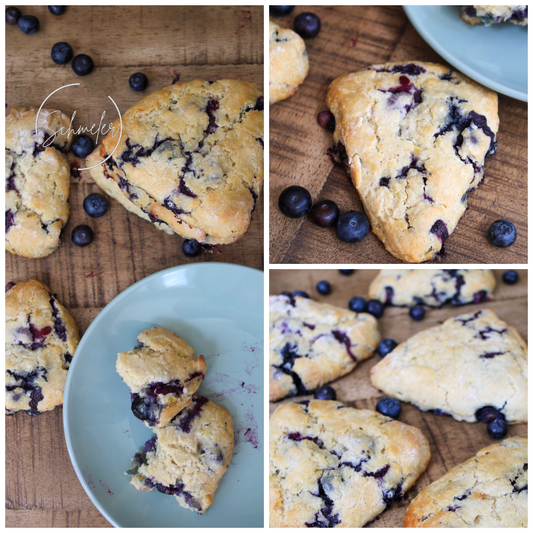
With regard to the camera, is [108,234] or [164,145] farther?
[108,234]

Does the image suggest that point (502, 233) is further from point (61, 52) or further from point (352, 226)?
point (61, 52)

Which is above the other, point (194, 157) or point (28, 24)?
point (28, 24)

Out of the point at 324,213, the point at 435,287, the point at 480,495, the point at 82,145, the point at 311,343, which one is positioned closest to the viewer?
the point at 480,495

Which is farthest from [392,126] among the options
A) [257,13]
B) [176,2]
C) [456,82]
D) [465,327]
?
[176,2]

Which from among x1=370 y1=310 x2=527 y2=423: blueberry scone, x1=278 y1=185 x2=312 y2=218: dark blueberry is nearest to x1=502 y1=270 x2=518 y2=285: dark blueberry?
x1=370 y1=310 x2=527 y2=423: blueberry scone

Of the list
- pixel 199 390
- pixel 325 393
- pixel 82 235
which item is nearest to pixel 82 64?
pixel 82 235

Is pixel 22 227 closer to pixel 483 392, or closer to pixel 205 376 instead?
pixel 205 376
